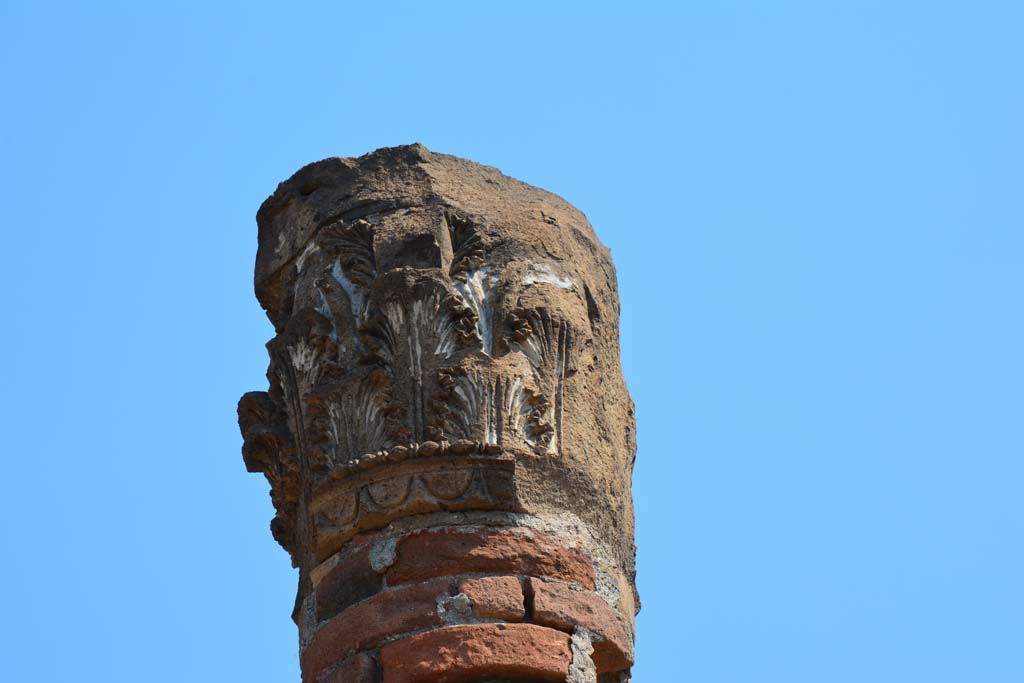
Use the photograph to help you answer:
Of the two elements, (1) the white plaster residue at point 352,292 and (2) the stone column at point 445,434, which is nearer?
(2) the stone column at point 445,434

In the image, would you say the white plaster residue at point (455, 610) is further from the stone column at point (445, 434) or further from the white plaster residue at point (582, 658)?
the white plaster residue at point (582, 658)

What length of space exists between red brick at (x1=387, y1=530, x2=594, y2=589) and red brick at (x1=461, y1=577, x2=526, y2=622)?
0.07m

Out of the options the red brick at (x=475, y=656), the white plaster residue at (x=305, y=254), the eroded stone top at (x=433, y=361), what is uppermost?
the white plaster residue at (x=305, y=254)

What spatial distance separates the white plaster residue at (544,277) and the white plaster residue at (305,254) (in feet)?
2.89

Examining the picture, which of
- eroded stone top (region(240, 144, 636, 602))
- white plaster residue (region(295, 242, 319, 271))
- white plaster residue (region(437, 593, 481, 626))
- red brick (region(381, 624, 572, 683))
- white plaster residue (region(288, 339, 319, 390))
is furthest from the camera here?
white plaster residue (region(295, 242, 319, 271))

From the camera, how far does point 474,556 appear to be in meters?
7.33

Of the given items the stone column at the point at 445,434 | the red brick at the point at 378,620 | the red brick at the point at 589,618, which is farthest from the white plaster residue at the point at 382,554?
the red brick at the point at 589,618

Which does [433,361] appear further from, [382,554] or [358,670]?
[358,670]

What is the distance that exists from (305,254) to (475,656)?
1.96 metres

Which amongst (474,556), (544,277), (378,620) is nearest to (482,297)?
(544,277)

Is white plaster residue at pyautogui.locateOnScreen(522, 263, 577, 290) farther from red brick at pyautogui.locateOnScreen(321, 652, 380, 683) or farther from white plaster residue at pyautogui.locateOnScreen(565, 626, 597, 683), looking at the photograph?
red brick at pyautogui.locateOnScreen(321, 652, 380, 683)

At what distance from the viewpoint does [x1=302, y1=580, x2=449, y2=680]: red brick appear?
23.7 feet

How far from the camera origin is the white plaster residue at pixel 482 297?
772cm

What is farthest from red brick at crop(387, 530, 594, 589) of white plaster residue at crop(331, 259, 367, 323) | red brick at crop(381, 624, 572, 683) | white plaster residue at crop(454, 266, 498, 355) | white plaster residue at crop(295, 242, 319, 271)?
white plaster residue at crop(295, 242, 319, 271)
